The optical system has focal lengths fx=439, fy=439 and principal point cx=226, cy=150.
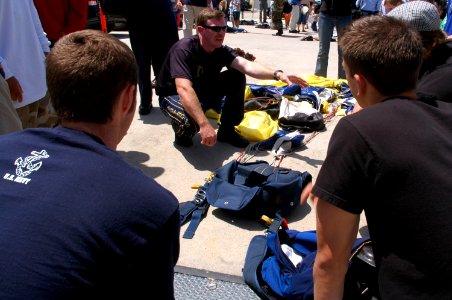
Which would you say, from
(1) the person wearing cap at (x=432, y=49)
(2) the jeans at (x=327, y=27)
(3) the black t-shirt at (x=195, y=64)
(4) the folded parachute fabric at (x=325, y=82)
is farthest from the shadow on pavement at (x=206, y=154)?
(2) the jeans at (x=327, y=27)

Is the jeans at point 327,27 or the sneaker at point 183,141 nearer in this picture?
the sneaker at point 183,141

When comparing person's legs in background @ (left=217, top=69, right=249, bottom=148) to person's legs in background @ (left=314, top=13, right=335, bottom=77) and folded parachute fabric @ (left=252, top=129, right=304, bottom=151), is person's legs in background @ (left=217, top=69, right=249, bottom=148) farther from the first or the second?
person's legs in background @ (left=314, top=13, right=335, bottom=77)

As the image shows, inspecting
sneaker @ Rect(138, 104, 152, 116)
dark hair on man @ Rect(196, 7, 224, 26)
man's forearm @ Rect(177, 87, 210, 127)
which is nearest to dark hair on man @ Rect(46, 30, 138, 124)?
man's forearm @ Rect(177, 87, 210, 127)

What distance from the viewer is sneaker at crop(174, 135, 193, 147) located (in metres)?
4.11

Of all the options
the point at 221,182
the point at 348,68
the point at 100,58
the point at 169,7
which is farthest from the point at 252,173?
the point at 169,7

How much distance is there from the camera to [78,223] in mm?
1008

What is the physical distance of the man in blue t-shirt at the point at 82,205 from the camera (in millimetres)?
983

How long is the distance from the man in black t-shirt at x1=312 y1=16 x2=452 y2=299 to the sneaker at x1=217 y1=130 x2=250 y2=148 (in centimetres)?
269

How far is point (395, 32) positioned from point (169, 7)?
3725 millimetres

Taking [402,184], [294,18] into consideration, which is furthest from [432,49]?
[294,18]

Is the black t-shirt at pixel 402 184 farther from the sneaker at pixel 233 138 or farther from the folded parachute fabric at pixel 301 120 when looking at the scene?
the folded parachute fabric at pixel 301 120

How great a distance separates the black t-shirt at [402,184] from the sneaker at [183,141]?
276cm

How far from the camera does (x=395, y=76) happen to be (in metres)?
1.47

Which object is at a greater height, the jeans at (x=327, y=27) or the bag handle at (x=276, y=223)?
the jeans at (x=327, y=27)
